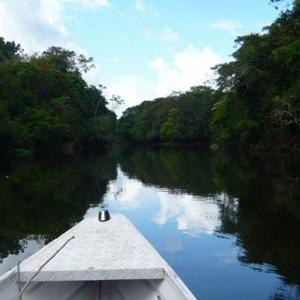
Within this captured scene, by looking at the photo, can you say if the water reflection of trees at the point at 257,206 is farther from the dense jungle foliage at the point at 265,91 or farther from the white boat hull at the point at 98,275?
the dense jungle foliage at the point at 265,91

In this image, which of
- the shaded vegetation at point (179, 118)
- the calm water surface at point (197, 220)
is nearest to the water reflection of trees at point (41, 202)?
the calm water surface at point (197, 220)

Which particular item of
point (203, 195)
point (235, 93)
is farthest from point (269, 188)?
point (235, 93)

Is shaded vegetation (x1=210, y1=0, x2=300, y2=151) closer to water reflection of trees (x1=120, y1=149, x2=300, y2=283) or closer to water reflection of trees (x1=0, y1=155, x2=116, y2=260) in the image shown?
water reflection of trees (x1=120, y1=149, x2=300, y2=283)

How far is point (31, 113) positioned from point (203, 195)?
38.0 meters

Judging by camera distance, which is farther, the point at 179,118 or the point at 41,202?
the point at 179,118

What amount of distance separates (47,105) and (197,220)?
153ft

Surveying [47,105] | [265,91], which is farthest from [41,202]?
[47,105]

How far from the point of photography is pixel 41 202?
668 inches

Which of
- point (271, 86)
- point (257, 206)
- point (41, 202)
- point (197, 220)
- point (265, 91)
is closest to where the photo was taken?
point (197, 220)

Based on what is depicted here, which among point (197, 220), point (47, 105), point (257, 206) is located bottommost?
point (197, 220)

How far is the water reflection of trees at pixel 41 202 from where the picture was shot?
1219 cm

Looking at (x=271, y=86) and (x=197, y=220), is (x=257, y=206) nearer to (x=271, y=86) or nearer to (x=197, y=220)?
(x=197, y=220)

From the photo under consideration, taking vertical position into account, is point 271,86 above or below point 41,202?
above

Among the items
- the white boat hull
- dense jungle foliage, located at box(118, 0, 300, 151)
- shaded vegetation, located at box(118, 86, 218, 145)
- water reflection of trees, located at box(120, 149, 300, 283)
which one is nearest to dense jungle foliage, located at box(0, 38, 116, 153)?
shaded vegetation, located at box(118, 86, 218, 145)
